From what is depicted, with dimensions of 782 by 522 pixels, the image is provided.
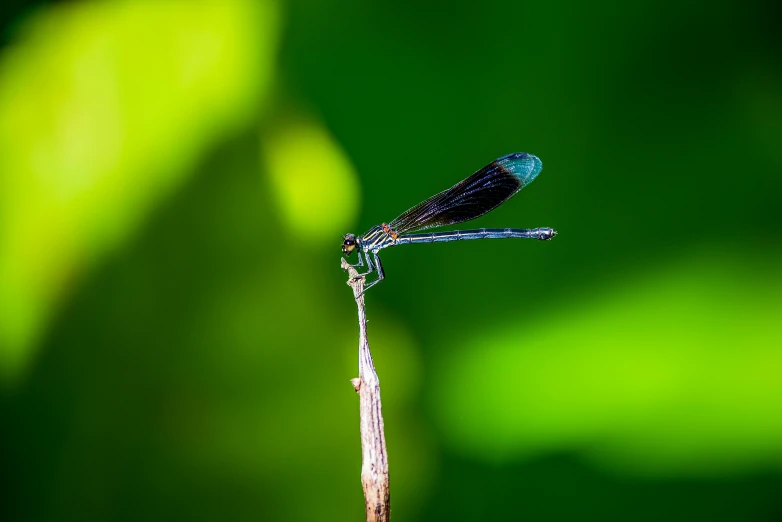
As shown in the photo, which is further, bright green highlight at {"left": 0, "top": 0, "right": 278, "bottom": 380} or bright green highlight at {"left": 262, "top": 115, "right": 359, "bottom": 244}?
bright green highlight at {"left": 262, "top": 115, "right": 359, "bottom": 244}

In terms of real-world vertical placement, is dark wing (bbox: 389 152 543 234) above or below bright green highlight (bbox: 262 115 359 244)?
below

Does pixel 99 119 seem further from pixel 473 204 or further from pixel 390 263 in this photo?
pixel 473 204

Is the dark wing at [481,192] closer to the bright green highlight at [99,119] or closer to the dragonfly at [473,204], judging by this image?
the dragonfly at [473,204]

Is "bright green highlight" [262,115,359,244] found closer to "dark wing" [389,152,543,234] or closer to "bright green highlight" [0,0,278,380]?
"bright green highlight" [0,0,278,380]

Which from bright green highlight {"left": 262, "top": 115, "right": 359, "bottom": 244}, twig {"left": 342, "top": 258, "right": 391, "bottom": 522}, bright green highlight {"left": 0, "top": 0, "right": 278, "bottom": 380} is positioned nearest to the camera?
twig {"left": 342, "top": 258, "right": 391, "bottom": 522}

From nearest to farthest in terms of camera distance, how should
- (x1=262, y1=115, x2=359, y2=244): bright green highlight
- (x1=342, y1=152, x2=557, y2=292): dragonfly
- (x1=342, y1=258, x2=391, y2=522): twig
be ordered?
(x1=342, y1=258, x2=391, y2=522): twig → (x1=342, y1=152, x2=557, y2=292): dragonfly → (x1=262, y1=115, x2=359, y2=244): bright green highlight

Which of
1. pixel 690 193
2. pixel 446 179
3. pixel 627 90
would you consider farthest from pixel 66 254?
pixel 690 193

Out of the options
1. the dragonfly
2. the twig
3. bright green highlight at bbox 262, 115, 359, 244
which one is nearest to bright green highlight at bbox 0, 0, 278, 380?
bright green highlight at bbox 262, 115, 359, 244

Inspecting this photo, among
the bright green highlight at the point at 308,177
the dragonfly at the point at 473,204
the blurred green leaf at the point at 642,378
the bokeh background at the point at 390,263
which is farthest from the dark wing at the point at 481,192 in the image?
the blurred green leaf at the point at 642,378

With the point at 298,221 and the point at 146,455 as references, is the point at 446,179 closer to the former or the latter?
the point at 298,221

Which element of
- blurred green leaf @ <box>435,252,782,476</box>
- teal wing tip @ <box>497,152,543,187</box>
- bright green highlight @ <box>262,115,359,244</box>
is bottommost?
blurred green leaf @ <box>435,252,782,476</box>
